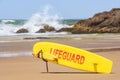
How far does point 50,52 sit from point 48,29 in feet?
114

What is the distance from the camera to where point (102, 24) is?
42031mm

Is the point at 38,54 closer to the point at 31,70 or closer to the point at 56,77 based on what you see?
the point at 31,70

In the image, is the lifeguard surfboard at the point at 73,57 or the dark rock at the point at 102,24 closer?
the lifeguard surfboard at the point at 73,57

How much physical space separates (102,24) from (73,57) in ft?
111

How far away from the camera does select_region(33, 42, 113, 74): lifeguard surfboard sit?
8273mm

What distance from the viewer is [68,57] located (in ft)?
28.0

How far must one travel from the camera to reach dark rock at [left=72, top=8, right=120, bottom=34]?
39156 mm

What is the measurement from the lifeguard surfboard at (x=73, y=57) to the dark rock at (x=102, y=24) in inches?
1176

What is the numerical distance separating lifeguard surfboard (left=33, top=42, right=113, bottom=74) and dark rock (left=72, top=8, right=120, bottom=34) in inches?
1176

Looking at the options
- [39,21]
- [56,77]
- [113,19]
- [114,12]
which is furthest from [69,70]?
[39,21]

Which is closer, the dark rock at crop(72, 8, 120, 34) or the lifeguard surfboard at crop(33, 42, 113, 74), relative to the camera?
the lifeguard surfboard at crop(33, 42, 113, 74)

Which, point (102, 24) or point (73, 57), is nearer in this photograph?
point (73, 57)

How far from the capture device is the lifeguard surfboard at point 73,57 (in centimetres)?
827

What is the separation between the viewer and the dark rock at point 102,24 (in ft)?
128
